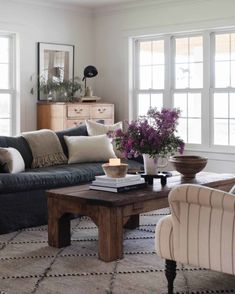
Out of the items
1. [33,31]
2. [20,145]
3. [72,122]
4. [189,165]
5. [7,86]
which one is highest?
[33,31]

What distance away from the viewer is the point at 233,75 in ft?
21.5

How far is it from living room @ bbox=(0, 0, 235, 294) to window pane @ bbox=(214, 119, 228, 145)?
0.01 metres

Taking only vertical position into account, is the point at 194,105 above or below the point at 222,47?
below

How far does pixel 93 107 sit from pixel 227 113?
1.83 metres

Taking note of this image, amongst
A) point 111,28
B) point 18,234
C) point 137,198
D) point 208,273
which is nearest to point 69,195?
point 137,198

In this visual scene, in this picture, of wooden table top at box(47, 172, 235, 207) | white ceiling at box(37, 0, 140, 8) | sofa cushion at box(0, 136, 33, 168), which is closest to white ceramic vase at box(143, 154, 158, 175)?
wooden table top at box(47, 172, 235, 207)

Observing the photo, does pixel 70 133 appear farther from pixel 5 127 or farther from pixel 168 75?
pixel 168 75

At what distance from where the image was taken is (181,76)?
7078 millimetres

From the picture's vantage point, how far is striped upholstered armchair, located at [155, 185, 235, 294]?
8.71 ft

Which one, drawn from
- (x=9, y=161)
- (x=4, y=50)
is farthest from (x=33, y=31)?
(x=9, y=161)

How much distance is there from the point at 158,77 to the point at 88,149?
6.99 feet

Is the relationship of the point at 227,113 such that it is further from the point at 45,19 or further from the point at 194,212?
the point at 194,212

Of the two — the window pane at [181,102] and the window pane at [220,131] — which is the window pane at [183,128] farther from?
the window pane at [220,131]

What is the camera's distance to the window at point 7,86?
6.91 meters
